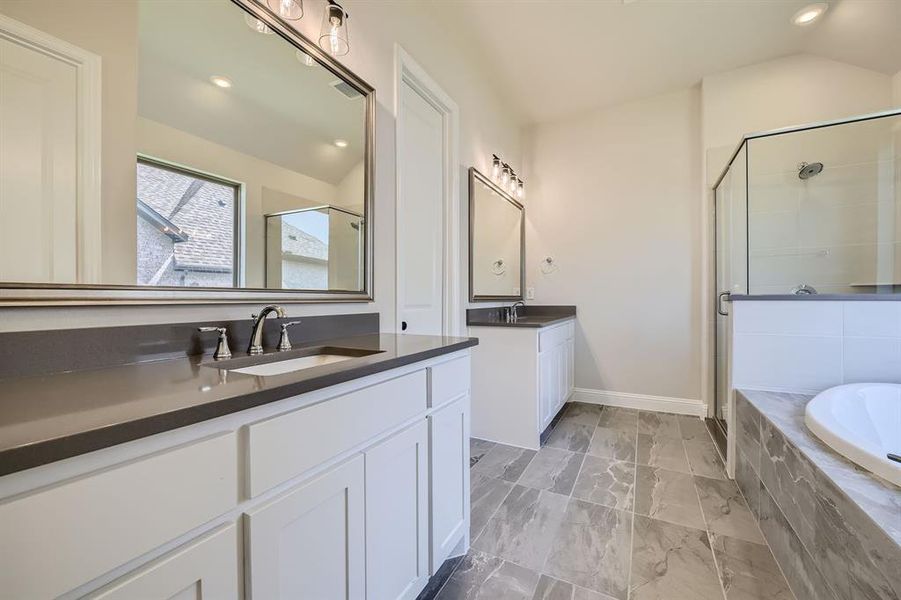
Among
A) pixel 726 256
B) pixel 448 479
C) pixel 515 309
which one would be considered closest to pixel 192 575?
pixel 448 479

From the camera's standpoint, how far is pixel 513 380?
8.35ft

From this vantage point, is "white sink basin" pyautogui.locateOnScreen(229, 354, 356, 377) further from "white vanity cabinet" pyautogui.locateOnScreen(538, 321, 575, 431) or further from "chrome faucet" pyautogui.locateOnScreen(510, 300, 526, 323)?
"chrome faucet" pyautogui.locateOnScreen(510, 300, 526, 323)

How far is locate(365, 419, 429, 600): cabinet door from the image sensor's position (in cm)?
96

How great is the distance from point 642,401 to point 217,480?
3553mm

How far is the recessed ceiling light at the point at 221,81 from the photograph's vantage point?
115 centimetres

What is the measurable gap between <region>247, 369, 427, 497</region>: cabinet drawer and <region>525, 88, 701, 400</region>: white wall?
2878 mm

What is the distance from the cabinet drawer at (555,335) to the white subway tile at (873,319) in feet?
5.04

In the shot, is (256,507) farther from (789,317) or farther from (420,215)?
(789,317)

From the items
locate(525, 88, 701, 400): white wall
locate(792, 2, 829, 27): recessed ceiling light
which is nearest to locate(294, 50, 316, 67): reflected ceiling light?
locate(525, 88, 701, 400): white wall

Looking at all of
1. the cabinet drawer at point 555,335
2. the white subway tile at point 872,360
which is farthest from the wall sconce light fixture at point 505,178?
the white subway tile at point 872,360

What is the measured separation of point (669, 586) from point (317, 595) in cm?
128

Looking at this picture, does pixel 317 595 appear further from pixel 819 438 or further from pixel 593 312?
pixel 593 312

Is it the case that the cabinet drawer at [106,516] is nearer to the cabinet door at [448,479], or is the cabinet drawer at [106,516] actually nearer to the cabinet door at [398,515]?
the cabinet door at [398,515]

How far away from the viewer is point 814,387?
1846mm
